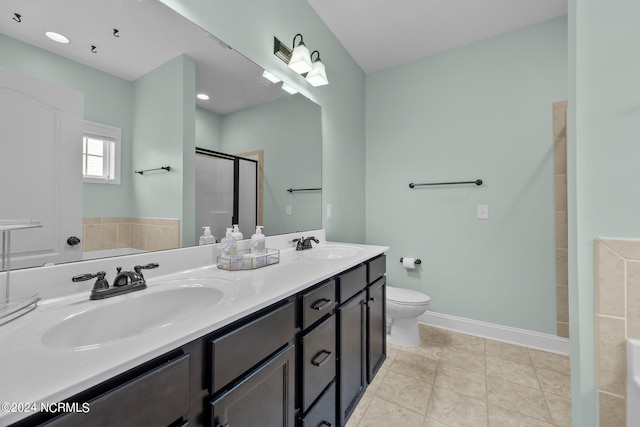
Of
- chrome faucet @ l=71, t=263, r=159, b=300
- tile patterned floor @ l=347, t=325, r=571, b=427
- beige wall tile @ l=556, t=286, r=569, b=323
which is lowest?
tile patterned floor @ l=347, t=325, r=571, b=427

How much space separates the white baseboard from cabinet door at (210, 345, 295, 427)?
2.00 meters

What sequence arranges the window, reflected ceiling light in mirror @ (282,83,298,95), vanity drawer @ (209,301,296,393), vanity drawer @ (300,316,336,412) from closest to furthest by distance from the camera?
vanity drawer @ (209,301,296,393) → the window → vanity drawer @ (300,316,336,412) → reflected ceiling light in mirror @ (282,83,298,95)

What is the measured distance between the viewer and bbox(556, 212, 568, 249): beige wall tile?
1992 millimetres

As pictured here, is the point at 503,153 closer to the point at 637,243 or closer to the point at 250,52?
the point at 637,243

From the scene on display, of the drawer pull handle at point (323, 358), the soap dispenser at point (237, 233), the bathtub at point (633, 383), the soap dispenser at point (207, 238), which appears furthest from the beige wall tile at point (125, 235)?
the bathtub at point (633, 383)

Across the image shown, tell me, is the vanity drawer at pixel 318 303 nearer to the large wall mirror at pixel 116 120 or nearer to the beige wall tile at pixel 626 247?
the large wall mirror at pixel 116 120

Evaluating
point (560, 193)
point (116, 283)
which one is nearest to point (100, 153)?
point (116, 283)

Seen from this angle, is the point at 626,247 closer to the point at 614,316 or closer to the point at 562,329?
the point at 614,316

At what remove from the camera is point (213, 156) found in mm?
1303

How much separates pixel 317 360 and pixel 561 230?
2.15 metres

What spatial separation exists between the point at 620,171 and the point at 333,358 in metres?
1.23

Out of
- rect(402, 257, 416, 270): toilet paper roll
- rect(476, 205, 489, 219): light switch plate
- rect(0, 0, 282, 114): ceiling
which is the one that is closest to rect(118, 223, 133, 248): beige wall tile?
rect(0, 0, 282, 114): ceiling

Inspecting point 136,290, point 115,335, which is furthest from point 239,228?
point 115,335

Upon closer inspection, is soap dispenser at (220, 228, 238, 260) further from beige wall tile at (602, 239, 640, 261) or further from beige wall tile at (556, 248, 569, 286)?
beige wall tile at (556, 248, 569, 286)
